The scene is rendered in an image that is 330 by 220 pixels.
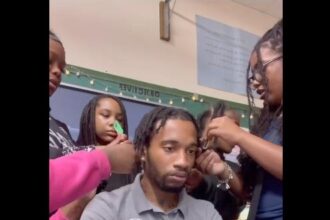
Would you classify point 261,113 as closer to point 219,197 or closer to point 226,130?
point 226,130

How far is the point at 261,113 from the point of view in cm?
151

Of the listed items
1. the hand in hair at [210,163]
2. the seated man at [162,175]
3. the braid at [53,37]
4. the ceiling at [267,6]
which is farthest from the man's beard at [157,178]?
the ceiling at [267,6]

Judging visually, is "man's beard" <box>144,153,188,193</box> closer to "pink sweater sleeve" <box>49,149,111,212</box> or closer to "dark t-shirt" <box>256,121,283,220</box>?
"pink sweater sleeve" <box>49,149,111,212</box>

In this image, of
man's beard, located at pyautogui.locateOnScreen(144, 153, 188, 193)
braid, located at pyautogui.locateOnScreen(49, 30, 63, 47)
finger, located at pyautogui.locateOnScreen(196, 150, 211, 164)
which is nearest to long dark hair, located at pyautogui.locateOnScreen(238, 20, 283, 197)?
finger, located at pyautogui.locateOnScreen(196, 150, 211, 164)

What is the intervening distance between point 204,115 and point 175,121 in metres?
0.11

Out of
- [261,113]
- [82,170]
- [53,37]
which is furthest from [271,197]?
[53,37]

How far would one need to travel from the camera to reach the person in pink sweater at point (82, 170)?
118 centimetres

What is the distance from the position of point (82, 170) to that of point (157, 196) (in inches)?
8.5

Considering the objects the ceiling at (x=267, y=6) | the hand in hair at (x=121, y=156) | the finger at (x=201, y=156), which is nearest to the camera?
the hand in hair at (x=121, y=156)

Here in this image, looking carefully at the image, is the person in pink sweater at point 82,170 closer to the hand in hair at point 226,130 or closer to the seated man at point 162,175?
the seated man at point 162,175

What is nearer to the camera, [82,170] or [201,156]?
[82,170]
